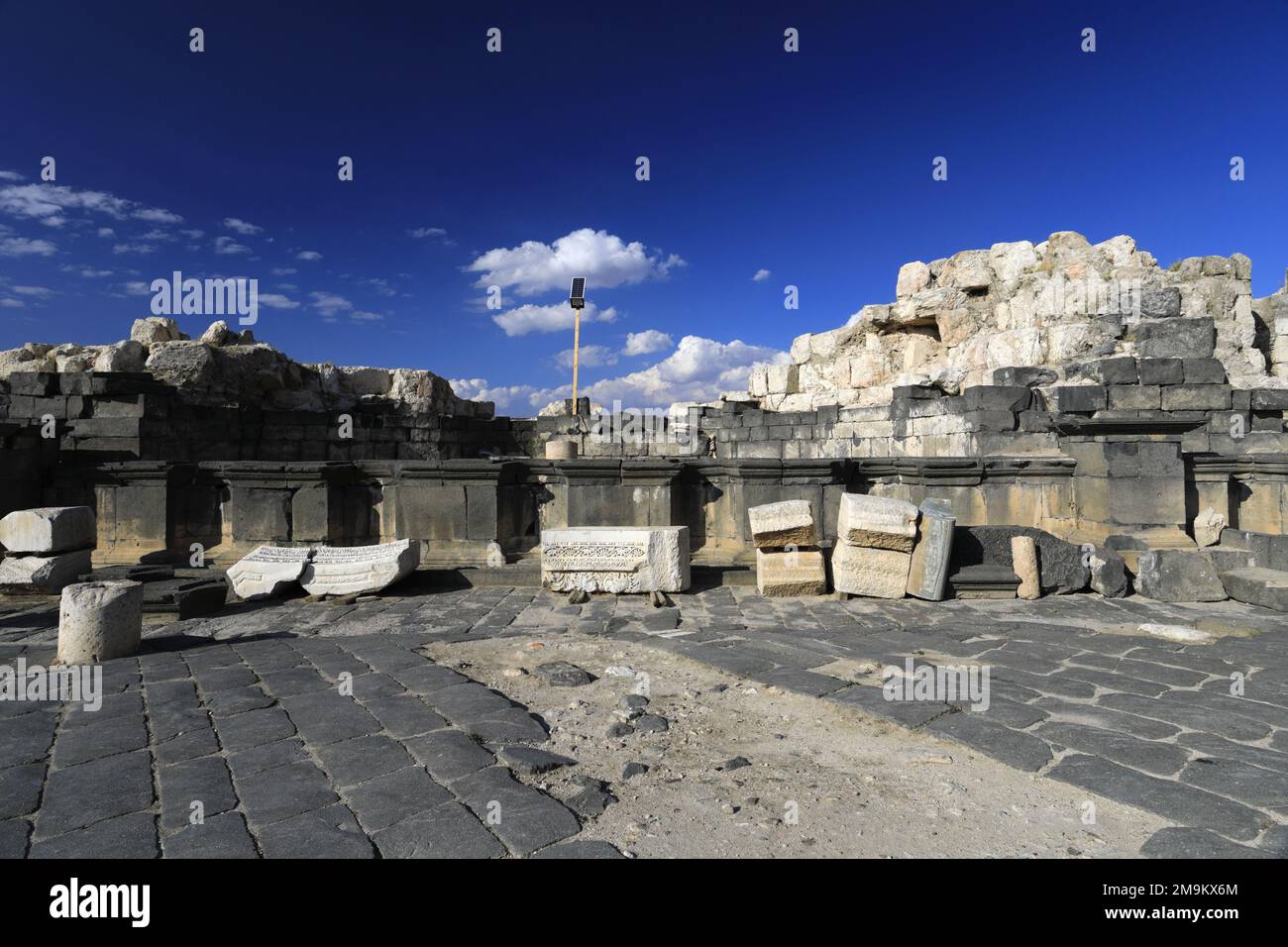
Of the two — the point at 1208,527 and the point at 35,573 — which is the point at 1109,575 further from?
the point at 35,573

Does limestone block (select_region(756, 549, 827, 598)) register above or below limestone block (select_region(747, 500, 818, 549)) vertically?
below

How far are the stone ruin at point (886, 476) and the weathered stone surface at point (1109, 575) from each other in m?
0.02

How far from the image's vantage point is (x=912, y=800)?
7.97ft

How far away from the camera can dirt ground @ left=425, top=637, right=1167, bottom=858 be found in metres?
2.15

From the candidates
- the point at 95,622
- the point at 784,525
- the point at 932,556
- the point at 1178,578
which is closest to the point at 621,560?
the point at 784,525

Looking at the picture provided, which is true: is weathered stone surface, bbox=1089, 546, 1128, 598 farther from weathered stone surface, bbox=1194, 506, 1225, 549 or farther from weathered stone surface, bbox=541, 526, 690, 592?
weathered stone surface, bbox=541, 526, 690, 592

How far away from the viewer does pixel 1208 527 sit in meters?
7.09

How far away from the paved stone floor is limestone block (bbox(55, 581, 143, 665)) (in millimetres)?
218

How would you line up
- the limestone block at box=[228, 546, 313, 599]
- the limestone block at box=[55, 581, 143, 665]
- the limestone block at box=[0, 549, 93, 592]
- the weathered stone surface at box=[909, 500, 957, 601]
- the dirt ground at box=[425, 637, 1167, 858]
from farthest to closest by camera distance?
the limestone block at box=[228, 546, 313, 599] → the limestone block at box=[0, 549, 93, 592] → the weathered stone surface at box=[909, 500, 957, 601] → the limestone block at box=[55, 581, 143, 665] → the dirt ground at box=[425, 637, 1167, 858]

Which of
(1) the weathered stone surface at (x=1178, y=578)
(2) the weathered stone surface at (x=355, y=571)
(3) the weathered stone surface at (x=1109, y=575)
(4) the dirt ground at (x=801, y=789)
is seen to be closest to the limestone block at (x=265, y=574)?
(2) the weathered stone surface at (x=355, y=571)

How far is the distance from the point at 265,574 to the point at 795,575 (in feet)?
17.3

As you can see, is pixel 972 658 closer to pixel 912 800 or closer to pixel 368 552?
pixel 912 800

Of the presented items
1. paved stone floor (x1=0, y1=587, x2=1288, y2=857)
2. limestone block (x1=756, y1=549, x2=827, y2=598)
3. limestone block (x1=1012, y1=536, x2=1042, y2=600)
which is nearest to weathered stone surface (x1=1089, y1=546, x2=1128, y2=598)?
paved stone floor (x1=0, y1=587, x2=1288, y2=857)

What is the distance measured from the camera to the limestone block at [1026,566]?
20.1 ft
